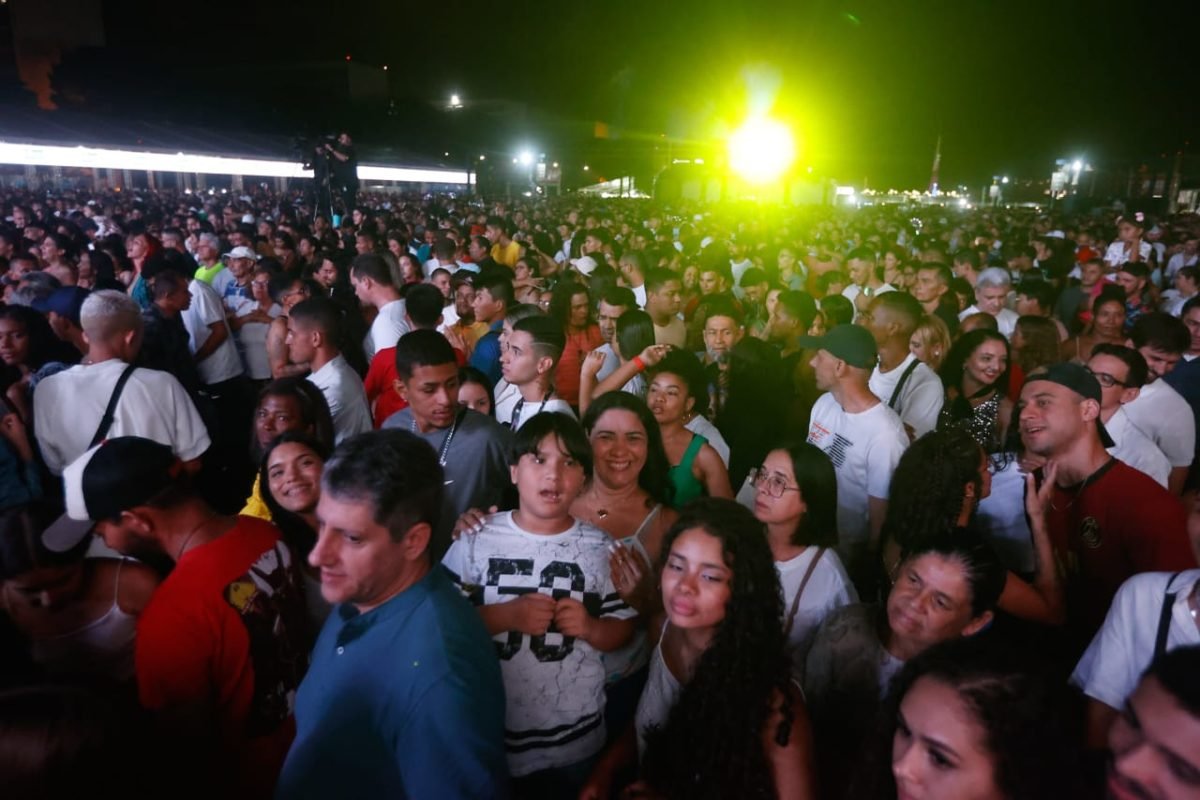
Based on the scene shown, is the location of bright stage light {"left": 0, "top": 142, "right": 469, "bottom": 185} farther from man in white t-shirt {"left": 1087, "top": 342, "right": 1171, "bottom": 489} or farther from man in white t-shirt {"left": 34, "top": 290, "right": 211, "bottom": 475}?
man in white t-shirt {"left": 1087, "top": 342, "right": 1171, "bottom": 489}

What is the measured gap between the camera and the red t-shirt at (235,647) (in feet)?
6.81

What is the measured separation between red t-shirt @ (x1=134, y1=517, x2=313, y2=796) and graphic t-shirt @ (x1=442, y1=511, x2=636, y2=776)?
0.59 metres

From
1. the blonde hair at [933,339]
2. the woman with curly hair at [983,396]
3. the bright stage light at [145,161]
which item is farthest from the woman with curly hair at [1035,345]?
the bright stage light at [145,161]

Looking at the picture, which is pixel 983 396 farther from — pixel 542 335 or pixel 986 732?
pixel 986 732

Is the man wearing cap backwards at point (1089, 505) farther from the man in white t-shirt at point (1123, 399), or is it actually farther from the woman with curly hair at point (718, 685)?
the woman with curly hair at point (718, 685)

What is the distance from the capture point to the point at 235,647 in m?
2.16

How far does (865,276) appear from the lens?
8727 millimetres

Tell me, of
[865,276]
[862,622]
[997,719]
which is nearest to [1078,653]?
[862,622]

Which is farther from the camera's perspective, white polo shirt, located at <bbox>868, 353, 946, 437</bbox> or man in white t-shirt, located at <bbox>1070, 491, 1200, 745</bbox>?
white polo shirt, located at <bbox>868, 353, 946, 437</bbox>

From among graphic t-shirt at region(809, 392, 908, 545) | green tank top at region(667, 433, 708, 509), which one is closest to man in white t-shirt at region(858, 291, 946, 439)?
graphic t-shirt at region(809, 392, 908, 545)

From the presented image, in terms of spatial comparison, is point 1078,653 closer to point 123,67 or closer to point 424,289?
point 424,289

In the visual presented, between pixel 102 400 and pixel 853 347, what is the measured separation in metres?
3.99

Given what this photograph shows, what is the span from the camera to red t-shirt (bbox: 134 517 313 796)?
208 cm

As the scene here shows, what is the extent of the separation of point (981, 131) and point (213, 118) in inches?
1882
